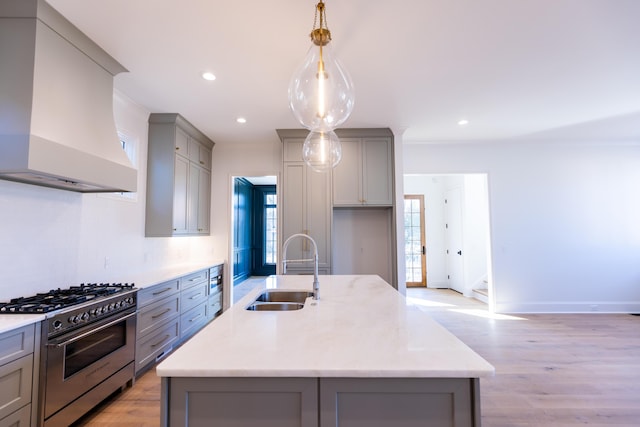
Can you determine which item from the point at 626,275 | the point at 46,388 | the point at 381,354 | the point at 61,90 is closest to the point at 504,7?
the point at 381,354

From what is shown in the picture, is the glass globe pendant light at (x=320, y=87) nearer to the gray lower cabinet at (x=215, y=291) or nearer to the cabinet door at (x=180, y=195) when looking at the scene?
the cabinet door at (x=180, y=195)

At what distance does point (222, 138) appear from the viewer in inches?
179

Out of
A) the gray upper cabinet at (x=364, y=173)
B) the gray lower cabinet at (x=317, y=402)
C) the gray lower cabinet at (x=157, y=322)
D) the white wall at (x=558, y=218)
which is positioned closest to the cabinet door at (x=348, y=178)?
the gray upper cabinet at (x=364, y=173)

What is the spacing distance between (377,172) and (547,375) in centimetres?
289

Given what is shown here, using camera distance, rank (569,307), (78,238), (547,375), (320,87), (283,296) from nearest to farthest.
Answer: (320,87)
(283,296)
(78,238)
(547,375)
(569,307)

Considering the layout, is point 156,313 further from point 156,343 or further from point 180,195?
point 180,195

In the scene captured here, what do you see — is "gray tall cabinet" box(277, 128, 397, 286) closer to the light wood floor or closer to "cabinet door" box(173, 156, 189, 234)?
"cabinet door" box(173, 156, 189, 234)

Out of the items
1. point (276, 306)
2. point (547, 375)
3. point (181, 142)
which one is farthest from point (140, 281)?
point (547, 375)

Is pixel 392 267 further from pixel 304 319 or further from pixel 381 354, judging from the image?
pixel 381 354

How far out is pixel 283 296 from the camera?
2254mm

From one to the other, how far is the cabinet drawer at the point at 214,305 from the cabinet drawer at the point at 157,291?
0.98 m

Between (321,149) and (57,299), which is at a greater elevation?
(321,149)

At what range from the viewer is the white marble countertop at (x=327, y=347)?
96 centimetres

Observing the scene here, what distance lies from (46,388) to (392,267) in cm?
365
